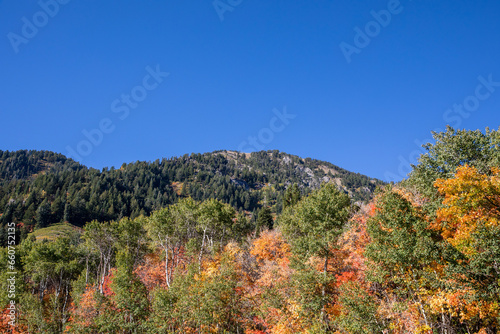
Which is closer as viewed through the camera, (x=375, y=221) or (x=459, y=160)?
(x=375, y=221)

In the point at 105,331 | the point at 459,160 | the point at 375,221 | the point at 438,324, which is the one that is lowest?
the point at 105,331

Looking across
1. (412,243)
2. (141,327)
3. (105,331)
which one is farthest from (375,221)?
(105,331)

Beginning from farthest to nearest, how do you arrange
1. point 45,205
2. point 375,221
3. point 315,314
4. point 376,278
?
point 45,205
point 315,314
point 375,221
point 376,278

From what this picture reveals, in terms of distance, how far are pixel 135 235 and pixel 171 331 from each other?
93.8 ft

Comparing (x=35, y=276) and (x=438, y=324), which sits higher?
(x=35, y=276)

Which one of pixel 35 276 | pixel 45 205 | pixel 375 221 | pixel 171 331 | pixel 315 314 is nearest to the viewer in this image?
pixel 375 221

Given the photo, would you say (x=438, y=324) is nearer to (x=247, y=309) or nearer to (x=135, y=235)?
(x=247, y=309)

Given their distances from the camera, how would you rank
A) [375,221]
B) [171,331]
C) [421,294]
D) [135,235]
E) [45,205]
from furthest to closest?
[45,205] < [135,235] < [171,331] < [375,221] < [421,294]

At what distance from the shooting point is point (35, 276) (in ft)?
156

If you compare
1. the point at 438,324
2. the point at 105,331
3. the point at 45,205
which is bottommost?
the point at 105,331

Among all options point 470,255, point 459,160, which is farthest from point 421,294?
point 459,160

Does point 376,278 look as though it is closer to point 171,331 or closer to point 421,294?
point 421,294

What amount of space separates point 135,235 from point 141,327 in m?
22.6

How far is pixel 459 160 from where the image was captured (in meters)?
27.3
